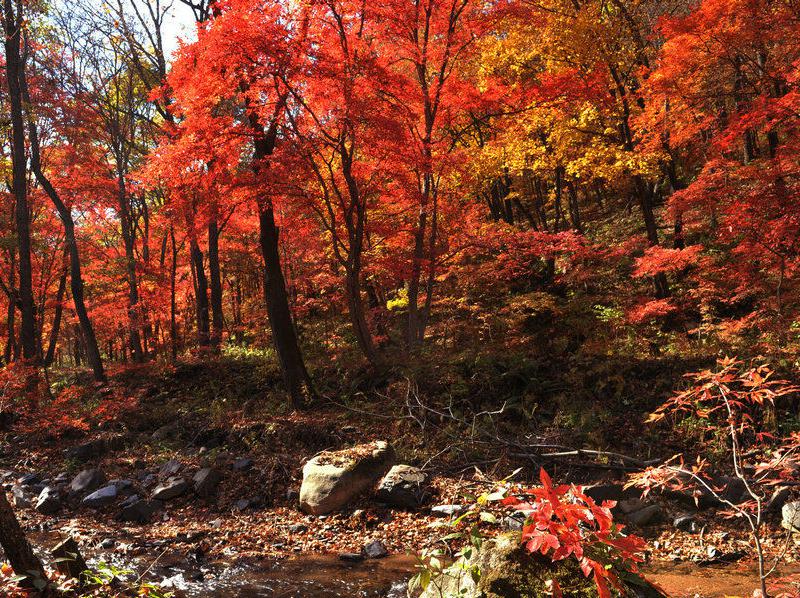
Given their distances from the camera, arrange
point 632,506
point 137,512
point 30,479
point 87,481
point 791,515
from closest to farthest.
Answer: point 791,515, point 632,506, point 137,512, point 87,481, point 30,479

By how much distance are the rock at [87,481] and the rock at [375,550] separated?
17.1ft

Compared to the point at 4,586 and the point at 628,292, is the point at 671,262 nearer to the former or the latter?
the point at 628,292

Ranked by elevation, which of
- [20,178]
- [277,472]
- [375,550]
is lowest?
[375,550]

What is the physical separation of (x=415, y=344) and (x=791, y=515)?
24.0ft

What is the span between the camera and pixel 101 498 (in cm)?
779

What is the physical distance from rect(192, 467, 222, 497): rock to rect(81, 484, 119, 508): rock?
3.87 ft

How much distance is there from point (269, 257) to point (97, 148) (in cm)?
1087

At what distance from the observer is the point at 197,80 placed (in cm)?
851

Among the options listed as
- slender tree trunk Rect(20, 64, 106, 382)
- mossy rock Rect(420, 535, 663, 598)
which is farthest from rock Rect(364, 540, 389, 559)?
slender tree trunk Rect(20, 64, 106, 382)

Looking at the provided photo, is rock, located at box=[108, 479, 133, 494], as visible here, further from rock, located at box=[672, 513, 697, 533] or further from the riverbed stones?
rock, located at box=[672, 513, 697, 533]

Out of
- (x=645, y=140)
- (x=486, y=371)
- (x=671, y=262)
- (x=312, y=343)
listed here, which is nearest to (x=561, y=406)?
(x=486, y=371)

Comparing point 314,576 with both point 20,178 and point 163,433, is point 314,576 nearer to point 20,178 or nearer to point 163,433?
point 163,433

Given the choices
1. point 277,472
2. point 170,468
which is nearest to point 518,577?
point 277,472

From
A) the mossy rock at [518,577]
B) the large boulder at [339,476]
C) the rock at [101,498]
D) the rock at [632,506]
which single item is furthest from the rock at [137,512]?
the rock at [632,506]
